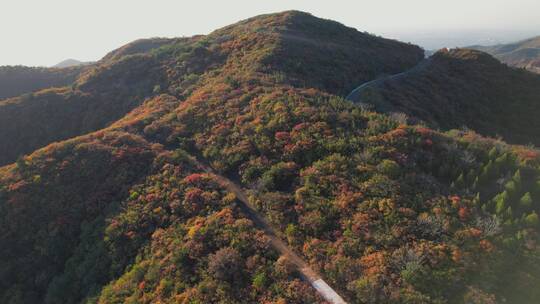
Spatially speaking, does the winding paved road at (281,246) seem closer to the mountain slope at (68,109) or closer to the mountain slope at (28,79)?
the mountain slope at (68,109)

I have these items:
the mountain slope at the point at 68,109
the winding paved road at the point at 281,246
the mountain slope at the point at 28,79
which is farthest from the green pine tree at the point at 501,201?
the mountain slope at the point at 28,79

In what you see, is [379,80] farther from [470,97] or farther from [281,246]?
[281,246]

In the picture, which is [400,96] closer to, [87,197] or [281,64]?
[281,64]

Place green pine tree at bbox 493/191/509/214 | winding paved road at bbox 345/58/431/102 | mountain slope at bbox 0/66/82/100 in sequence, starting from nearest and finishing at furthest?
1. green pine tree at bbox 493/191/509/214
2. winding paved road at bbox 345/58/431/102
3. mountain slope at bbox 0/66/82/100

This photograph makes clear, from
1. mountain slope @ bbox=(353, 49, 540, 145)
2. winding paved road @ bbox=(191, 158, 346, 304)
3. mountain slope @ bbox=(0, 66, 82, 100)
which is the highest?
mountain slope @ bbox=(0, 66, 82, 100)

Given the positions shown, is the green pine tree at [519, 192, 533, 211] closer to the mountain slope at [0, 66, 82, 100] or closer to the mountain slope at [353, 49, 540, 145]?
the mountain slope at [353, 49, 540, 145]

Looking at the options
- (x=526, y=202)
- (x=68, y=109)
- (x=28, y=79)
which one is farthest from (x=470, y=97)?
(x=28, y=79)

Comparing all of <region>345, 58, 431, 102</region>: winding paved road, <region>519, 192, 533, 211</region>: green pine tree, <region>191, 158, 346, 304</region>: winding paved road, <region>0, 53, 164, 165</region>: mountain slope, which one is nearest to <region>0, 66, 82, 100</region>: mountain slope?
<region>0, 53, 164, 165</region>: mountain slope
